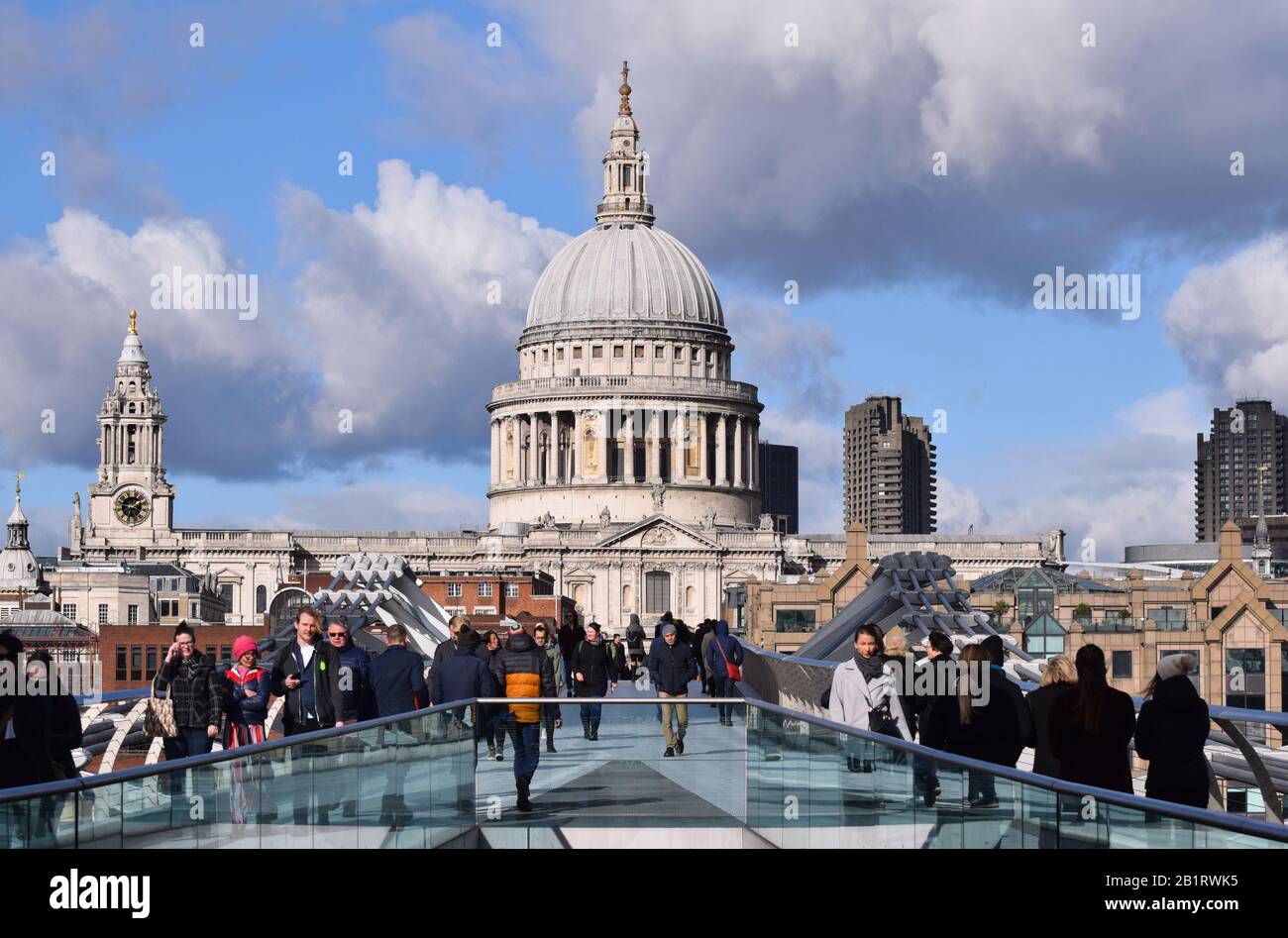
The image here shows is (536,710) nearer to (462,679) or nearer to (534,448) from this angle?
(462,679)

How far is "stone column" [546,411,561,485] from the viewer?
18388 cm

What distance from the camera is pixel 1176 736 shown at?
16.7 metres

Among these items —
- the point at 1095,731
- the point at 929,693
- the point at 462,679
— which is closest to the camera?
the point at 1095,731

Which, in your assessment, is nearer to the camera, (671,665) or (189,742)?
(189,742)

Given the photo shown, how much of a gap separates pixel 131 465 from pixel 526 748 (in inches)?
6388

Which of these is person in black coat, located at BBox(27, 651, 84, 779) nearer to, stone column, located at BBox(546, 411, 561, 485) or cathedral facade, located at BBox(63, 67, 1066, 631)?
cathedral facade, located at BBox(63, 67, 1066, 631)

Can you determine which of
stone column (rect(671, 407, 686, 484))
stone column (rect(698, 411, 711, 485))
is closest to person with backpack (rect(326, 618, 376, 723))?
stone column (rect(698, 411, 711, 485))

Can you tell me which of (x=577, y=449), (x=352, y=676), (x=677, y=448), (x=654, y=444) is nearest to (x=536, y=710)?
(x=352, y=676)

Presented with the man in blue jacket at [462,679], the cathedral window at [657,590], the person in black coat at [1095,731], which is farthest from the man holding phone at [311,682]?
the cathedral window at [657,590]

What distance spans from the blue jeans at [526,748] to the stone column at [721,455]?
16332cm

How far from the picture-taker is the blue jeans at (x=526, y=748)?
2083 cm

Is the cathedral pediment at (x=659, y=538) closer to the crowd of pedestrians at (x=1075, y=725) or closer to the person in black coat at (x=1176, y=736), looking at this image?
the crowd of pedestrians at (x=1075, y=725)
